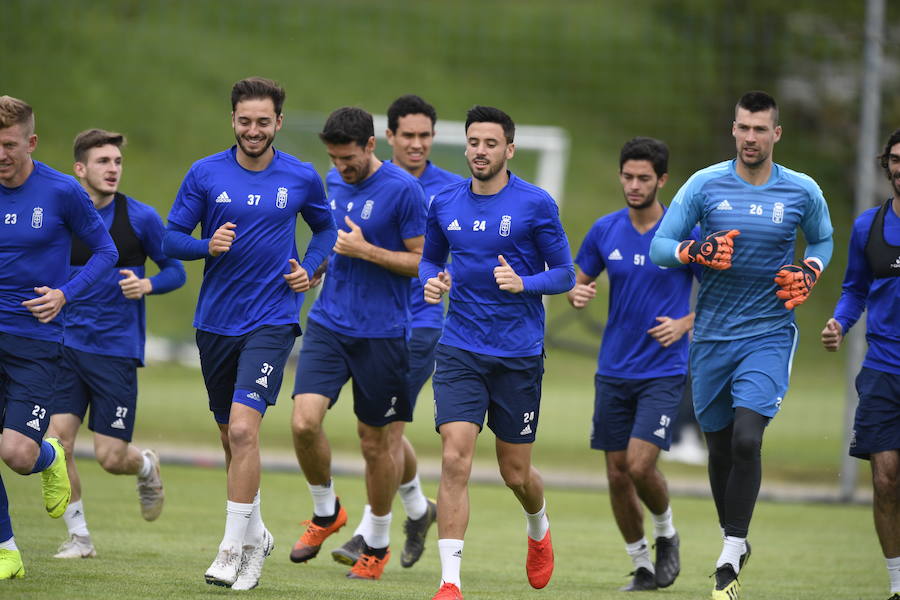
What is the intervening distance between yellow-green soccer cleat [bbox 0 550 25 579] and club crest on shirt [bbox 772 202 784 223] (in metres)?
4.51

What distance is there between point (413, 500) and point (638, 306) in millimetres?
2128

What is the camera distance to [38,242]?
22.4 feet

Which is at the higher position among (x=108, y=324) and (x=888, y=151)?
(x=888, y=151)

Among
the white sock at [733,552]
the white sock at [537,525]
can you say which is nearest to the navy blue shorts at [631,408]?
the white sock at [537,525]

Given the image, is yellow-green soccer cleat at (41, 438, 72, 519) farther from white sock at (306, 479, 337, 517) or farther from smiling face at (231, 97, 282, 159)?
smiling face at (231, 97, 282, 159)

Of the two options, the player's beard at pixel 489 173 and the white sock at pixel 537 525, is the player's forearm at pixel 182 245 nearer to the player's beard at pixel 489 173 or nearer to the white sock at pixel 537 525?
the player's beard at pixel 489 173

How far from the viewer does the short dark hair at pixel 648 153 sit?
854cm

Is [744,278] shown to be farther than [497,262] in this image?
Yes

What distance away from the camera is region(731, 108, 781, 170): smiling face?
7285 mm

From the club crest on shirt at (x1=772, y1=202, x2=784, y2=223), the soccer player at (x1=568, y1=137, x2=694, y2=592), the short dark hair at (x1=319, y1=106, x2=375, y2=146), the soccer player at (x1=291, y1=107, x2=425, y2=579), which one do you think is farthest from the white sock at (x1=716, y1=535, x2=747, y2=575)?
the short dark hair at (x1=319, y1=106, x2=375, y2=146)

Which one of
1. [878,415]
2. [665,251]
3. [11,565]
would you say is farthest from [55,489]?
[878,415]

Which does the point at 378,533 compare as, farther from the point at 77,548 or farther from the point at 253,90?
the point at 253,90

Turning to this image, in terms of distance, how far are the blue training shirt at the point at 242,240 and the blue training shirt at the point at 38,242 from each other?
54 cm

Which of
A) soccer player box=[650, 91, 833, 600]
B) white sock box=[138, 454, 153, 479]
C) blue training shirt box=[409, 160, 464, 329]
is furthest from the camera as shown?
blue training shirt box=[409, 160, 464, 329]
